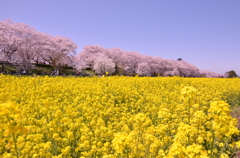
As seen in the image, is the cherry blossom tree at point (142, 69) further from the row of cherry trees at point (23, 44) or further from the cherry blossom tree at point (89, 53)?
the row of cherry trees at point (23, 44)

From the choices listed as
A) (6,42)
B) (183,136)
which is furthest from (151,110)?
(6,42)

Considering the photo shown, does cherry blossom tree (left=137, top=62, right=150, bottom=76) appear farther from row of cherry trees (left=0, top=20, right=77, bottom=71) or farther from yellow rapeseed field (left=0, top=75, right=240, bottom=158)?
yellow rapeseed field (left=0, top=75, right=240, bottom=158)

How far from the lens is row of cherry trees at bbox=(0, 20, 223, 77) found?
27000 mm

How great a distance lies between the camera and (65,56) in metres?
36.2

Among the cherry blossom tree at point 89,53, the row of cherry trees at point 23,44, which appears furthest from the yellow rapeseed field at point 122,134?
the cherry blossom tree at point 89,53

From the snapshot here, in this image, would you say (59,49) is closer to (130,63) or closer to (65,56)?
(65,56)

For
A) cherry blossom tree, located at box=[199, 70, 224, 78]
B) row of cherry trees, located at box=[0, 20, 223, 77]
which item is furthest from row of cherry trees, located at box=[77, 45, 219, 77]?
cherry blossom tree, located at box=[199, 70, 224, 78]

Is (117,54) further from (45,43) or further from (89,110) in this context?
(89,110)

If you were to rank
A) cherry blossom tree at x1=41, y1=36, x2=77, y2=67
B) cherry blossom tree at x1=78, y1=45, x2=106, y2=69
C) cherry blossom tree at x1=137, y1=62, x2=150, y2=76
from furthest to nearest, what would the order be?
cherry blossom tree at x1=137, y1=62, x2=150, y2=76, cherry blossom tree at x1=78, y1=45, x2=106, y2=69, cherry blossom tree at x1=41, y1=36, x2=77, y2=67

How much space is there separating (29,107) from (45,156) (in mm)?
3323

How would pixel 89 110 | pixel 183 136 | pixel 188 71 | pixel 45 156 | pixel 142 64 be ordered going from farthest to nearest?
pixel 188 71, pixel 142 64, pixel 89 110, pixel 45 156, pixel 183 136

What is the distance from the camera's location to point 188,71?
183ft

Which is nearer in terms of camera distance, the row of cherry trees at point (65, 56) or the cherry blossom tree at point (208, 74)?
the row of cherry trees at point (65, 56)

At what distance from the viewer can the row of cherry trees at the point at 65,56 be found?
27.0m
